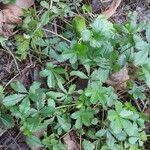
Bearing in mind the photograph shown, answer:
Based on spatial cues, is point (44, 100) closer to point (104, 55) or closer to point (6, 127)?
point (6, 127)

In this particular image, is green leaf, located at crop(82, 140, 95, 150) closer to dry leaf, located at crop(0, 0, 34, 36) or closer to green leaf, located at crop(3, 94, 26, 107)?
green leaf, located at crop(3, 94, 26, 107)

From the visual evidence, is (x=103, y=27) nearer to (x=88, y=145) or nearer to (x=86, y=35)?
(x=86, y=35)

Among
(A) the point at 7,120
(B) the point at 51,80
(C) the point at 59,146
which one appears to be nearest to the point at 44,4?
(B) the point at 51,80

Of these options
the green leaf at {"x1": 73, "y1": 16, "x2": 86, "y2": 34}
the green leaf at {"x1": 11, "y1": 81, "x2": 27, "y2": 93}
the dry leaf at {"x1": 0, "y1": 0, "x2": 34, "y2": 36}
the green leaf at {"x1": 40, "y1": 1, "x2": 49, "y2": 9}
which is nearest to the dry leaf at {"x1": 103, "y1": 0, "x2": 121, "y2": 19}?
the green leaf at {"x1": 73, "y1": 16, "x2": 86, "y2": 34}

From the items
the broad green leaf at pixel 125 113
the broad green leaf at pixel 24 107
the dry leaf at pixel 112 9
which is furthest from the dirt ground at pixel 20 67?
the broad green leaf at pixel 125 113

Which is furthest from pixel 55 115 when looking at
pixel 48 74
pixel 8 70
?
pixel 8 70
